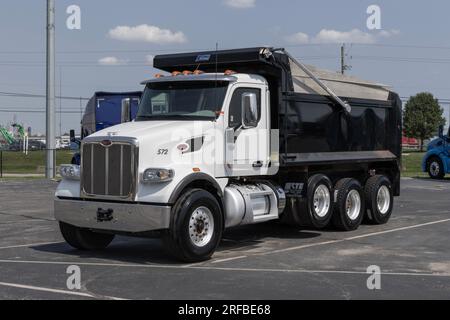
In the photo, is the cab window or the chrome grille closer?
the chrome grille

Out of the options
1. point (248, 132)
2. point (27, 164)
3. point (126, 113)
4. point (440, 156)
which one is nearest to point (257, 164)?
point (248, 132)

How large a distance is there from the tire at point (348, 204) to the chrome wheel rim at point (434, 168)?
63.3 ft

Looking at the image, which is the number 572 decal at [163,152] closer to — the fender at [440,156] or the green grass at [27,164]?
the fender at [440,156]

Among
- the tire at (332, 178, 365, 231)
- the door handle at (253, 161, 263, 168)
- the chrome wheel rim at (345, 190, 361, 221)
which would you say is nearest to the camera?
the door handle at (253, 161, 263, 168)

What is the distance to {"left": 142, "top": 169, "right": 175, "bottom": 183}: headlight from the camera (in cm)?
907

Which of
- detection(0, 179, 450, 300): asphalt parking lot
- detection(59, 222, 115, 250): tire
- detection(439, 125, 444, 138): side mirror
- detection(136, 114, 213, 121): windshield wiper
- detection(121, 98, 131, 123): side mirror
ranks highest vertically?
detection(439, 125, 444, 138): side mirror

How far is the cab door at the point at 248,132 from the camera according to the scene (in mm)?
10344

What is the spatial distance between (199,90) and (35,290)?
4.34 m

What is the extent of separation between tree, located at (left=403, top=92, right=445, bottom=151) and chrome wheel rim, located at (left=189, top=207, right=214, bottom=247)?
86.2m

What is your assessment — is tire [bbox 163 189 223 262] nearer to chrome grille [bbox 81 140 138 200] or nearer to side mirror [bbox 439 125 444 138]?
chrome grille [bbox 81 140 138 200]

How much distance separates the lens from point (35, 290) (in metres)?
7.53

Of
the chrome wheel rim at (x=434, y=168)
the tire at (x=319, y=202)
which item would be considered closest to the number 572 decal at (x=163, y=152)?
the tire at (x=319, y=202)

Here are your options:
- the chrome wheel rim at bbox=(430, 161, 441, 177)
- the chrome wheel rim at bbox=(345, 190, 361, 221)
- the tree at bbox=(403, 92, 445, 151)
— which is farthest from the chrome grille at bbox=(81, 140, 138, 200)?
the tree at bbox=(403, 92, 445, 151)

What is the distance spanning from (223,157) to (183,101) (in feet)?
3.83
